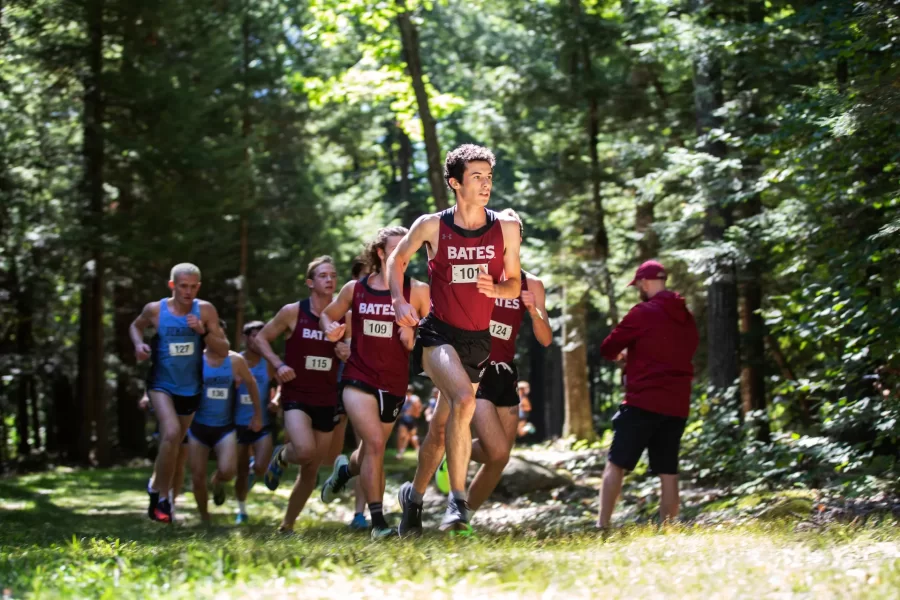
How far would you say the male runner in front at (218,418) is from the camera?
12164 mm

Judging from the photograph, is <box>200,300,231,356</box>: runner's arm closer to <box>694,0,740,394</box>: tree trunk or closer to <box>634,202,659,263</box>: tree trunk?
<box>694,0,740,394</box>: tree trunk

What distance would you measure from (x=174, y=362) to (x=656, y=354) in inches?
200

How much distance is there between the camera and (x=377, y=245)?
894cm

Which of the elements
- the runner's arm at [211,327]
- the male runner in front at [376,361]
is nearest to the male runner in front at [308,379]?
the runner's arm at [211,327]

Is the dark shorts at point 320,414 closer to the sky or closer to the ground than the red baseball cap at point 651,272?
closer to the ground

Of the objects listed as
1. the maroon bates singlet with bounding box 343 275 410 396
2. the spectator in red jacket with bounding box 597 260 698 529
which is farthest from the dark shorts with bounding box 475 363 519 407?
the spectator in red jacket with bounding box 597 260 698 529

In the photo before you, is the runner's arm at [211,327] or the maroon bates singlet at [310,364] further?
the runner's arm at [211,327]

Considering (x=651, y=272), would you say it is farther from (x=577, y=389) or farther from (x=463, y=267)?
(x=577, y=389)

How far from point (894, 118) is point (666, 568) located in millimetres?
4850

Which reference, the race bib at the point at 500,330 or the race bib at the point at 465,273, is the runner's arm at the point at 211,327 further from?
the race bib at the point at 465,273

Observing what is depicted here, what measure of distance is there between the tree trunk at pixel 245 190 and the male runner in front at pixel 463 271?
67.5 feet

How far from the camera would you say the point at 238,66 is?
106 ft

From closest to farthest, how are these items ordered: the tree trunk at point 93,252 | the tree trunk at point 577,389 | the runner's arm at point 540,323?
the runner's arm at point 540,323, the tree trunk at point 93,252, the tree trunk at point 577,389

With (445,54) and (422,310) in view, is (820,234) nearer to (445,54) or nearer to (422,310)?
(422,310)
